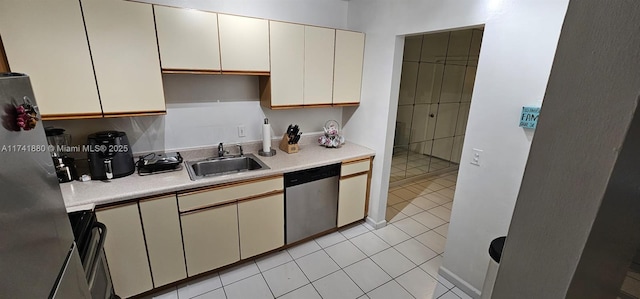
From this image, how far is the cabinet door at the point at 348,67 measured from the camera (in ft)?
8.22

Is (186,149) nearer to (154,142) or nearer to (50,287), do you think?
(154,142)

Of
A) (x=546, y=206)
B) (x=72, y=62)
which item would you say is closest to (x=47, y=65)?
(x=72, y=62)

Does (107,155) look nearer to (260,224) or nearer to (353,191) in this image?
(260,224)

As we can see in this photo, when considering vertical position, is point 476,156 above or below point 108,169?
above

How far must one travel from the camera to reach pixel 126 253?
5.55 feet

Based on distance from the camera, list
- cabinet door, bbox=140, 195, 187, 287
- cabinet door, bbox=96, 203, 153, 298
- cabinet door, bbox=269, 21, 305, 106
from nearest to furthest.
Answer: cabinet door, bbox=96, 203, 153, 298 → cabinet door, bbox=140, 195, 187, 287 → cabinet door, bbox=269, 21, 305, 106

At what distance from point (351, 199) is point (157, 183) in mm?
1747

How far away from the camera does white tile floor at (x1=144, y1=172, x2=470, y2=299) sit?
1.98m

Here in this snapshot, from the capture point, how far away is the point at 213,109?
2.35 m

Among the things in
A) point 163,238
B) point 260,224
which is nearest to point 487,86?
point 260,224

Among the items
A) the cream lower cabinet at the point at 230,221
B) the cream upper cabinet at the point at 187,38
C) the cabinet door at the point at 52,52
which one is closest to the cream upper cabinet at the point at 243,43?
the cream upper cabinet at the point at 187,38

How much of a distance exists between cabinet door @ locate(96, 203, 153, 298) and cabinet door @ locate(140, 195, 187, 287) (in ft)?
0.13

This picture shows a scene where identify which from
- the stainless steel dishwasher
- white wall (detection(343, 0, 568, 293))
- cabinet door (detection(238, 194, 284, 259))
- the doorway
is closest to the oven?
cabinet door (detection(238, 194, 284, 259))

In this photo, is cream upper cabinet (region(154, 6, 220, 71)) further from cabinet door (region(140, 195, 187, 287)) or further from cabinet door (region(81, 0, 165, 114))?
cabinet door (region(140, 195, 187, 287))
